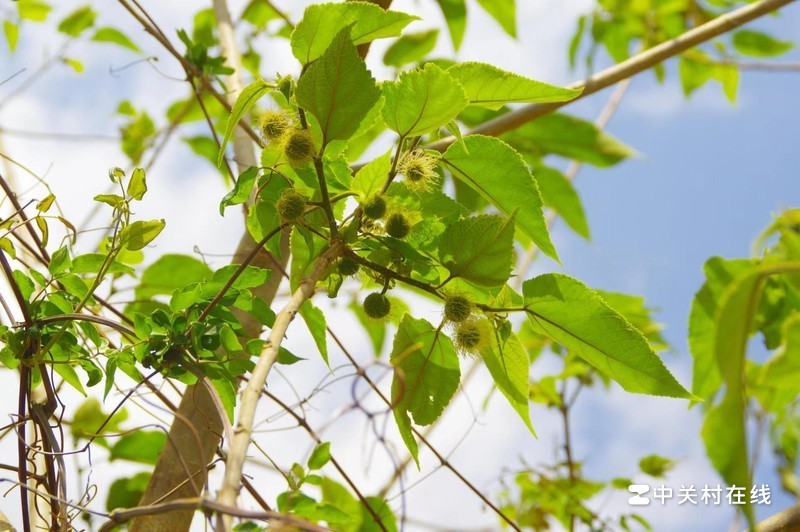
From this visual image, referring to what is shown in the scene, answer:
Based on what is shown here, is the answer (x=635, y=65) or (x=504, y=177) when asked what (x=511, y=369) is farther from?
(x=635, y=65)

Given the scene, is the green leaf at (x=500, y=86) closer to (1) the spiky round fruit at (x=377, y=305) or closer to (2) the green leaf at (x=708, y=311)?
(1) the spiky round fruit at (x=377, y=305)

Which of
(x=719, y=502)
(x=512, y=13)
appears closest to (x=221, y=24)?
(x=512, y=13)

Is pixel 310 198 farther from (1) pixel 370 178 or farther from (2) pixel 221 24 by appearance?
(2) pixel 221 24

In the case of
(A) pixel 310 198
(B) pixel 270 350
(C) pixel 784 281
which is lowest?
(B) pixel 270 350

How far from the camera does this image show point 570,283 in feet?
2.34

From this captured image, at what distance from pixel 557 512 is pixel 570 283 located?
1.17 meters

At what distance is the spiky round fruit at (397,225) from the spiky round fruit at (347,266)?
1.8 inches

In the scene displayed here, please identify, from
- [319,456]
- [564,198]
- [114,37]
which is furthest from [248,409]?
[114,37]

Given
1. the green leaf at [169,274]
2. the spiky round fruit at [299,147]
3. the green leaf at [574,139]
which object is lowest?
the spiky round fruit at [299,147]

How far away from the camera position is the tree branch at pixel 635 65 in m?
1.22

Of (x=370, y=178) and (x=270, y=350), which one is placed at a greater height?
(x=370, y=178)

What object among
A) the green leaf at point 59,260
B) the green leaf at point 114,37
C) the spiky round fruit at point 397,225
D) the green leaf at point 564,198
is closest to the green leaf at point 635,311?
the green leaf at point 564,198

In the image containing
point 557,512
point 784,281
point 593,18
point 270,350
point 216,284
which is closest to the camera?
point 270,350

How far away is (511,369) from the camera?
0.78 metres
